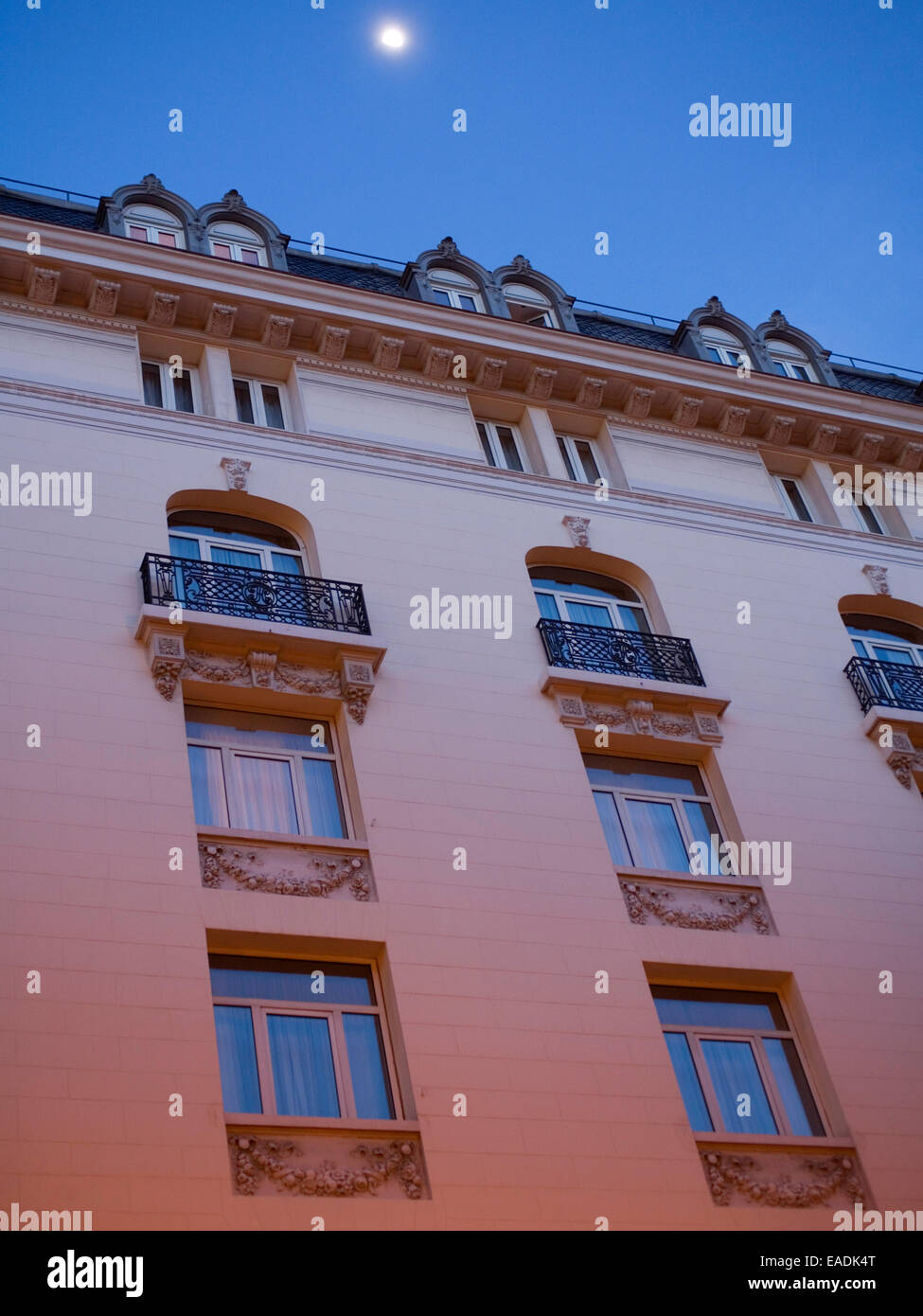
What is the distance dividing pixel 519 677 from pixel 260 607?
120 inches

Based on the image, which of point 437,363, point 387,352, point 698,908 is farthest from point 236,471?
point 698,908

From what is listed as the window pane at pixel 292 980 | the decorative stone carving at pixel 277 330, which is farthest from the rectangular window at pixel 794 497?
the window pane at pixel 292 980

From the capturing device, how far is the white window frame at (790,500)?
22.8 meters

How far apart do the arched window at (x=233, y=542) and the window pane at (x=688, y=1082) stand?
7121mm

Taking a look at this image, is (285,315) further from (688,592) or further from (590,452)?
(688,592)

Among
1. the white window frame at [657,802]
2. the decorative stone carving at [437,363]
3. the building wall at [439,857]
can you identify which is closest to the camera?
the building wall at [439,857]

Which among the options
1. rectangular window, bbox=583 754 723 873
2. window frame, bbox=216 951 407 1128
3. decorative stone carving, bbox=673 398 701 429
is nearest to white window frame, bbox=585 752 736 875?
rectangular window, bbox=583 754 723 873

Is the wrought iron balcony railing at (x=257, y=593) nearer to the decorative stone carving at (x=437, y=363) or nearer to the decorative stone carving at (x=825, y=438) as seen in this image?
the decorative stone carving at (x=437, y=363)

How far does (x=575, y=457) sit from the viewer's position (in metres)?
22.0

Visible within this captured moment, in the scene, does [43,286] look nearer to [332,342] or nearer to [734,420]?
[332,342]

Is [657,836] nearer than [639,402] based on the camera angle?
Answer: Yes

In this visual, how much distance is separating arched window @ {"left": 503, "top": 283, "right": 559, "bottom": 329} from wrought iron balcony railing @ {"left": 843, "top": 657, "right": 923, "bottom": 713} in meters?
7.59

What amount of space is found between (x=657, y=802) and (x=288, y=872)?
473cm
